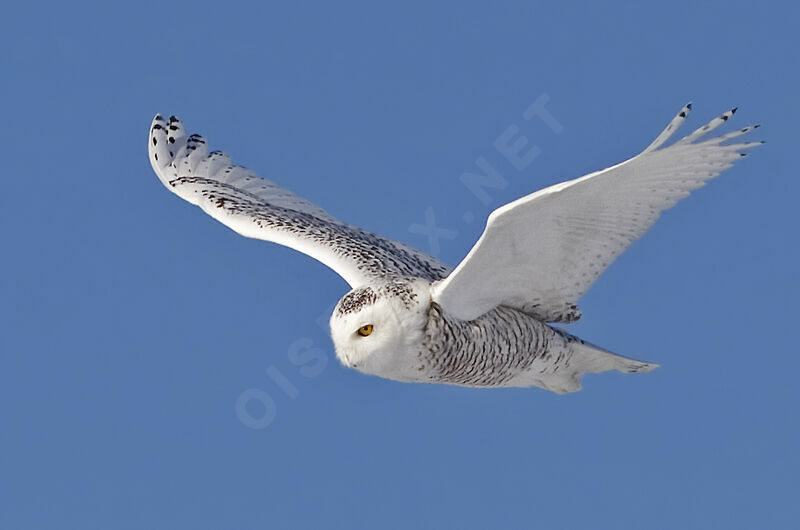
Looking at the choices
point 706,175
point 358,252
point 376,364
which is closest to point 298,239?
point 358,252

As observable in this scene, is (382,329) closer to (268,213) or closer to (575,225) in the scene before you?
(575,225)

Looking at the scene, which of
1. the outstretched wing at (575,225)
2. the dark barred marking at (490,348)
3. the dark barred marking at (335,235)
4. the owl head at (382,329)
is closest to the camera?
the outstretched wing at (575,225)

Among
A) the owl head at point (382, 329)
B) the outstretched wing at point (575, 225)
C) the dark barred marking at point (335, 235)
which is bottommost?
the owl head at point (382, 329)

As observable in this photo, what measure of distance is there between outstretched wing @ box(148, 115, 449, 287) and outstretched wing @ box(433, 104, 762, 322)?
0.59m

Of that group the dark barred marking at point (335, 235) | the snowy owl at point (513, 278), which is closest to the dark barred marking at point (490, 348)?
the snowy owl at point (513, 278)

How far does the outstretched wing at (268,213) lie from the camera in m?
6.70

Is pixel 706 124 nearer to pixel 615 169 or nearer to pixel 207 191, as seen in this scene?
pixel 615 169

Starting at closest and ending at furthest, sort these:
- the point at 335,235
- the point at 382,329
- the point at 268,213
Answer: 1. the point at 382,329
2. the point at 335,235
3. the point at 268,213

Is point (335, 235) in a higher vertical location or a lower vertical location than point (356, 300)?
higher

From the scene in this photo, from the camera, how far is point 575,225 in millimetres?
5781

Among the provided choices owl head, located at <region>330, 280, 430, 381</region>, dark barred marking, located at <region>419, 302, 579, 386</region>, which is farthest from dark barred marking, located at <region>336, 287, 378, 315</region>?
dark barred marking, located at <region>419, 302, 579, 386</region>

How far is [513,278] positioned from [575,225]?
0.47 metres

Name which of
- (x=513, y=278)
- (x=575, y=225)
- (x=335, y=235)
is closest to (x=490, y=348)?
(x=513, y=278)

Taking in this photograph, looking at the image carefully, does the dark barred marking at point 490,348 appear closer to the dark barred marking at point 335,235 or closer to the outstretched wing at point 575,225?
the outstretched wing at point 575,225
